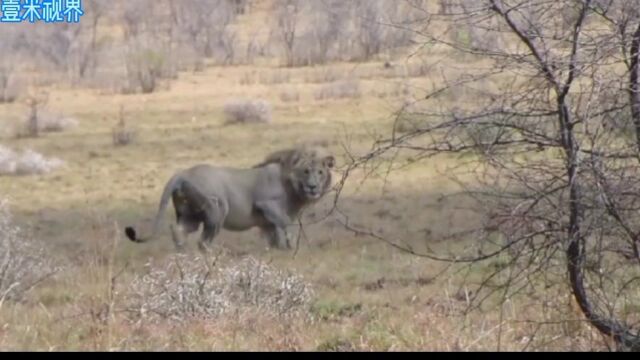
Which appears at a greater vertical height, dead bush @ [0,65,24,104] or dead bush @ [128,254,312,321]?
dead bush @ [0,65,24,104]

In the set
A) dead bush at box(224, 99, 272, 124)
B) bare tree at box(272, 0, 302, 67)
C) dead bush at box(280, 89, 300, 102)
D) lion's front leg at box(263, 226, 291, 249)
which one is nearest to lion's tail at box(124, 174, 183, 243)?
lion's front leg at box(263, 226, 291, 249)

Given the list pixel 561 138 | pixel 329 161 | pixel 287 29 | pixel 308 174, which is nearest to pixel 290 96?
pixel 287 29

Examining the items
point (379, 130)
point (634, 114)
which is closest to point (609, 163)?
point (634, 114)

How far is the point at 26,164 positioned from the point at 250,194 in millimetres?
7640

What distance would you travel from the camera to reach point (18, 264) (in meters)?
11.2

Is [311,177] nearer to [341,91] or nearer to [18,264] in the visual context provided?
[18,264]

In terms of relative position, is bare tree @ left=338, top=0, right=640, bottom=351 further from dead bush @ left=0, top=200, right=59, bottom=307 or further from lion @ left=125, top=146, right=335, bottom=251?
lion @ left=125, top=146, right=335, bottom=251

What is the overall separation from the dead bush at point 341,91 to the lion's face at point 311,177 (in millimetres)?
13562

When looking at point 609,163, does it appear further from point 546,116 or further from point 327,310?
point 327,310

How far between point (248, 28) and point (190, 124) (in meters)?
16.7

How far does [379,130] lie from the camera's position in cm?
2441

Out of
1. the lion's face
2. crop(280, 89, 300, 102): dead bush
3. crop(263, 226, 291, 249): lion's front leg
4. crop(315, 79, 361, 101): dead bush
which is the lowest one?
crop(263, 226, 291, 249): lion's front leg

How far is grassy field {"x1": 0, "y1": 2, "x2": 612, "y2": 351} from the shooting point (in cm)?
700

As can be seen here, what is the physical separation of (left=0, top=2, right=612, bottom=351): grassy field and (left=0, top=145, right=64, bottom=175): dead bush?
257 millimetres
